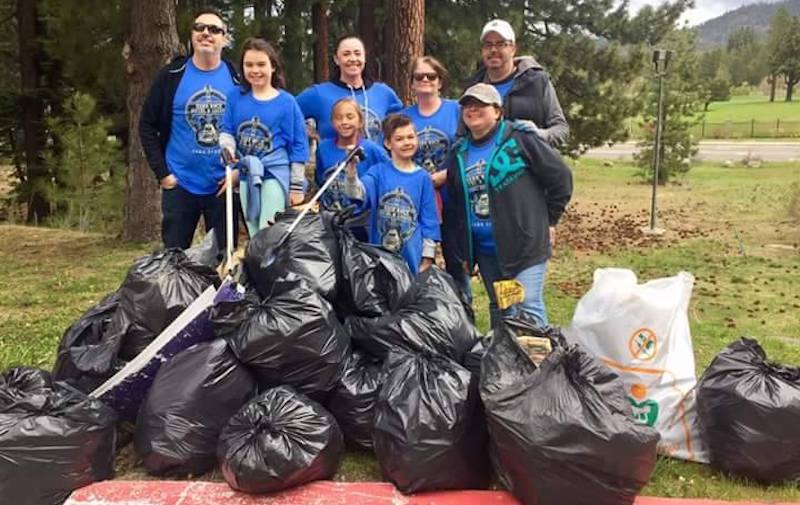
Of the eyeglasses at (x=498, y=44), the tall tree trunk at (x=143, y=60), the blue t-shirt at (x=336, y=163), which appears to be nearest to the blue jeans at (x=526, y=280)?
the blue t-shirt at (x=336, y=163)

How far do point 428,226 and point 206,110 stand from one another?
1383 mm

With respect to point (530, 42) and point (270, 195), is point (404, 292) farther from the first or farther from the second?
point (530, 42)

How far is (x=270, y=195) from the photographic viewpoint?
3.85 meters

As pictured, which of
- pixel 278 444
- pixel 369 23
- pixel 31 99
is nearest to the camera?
pixel 278 444

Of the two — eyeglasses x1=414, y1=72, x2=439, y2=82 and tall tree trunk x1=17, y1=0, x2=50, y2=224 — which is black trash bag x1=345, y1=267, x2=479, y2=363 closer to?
eyeglasses x1=414, y1=72, x2=439, y2=82

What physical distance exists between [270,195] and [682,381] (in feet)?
7.38

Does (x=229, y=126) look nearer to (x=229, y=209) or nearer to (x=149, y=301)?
(x=229, y=209)

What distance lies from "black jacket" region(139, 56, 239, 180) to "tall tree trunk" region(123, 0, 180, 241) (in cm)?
387

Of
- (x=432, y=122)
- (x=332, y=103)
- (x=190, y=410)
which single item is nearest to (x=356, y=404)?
(x=190, y=410)

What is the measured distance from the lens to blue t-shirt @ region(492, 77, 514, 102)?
3771 mm

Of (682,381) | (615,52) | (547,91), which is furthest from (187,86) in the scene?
(615,52)

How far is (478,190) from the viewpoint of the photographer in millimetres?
3467

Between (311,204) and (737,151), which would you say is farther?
(737,151)

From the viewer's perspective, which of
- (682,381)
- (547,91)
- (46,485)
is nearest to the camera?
(46,485)
